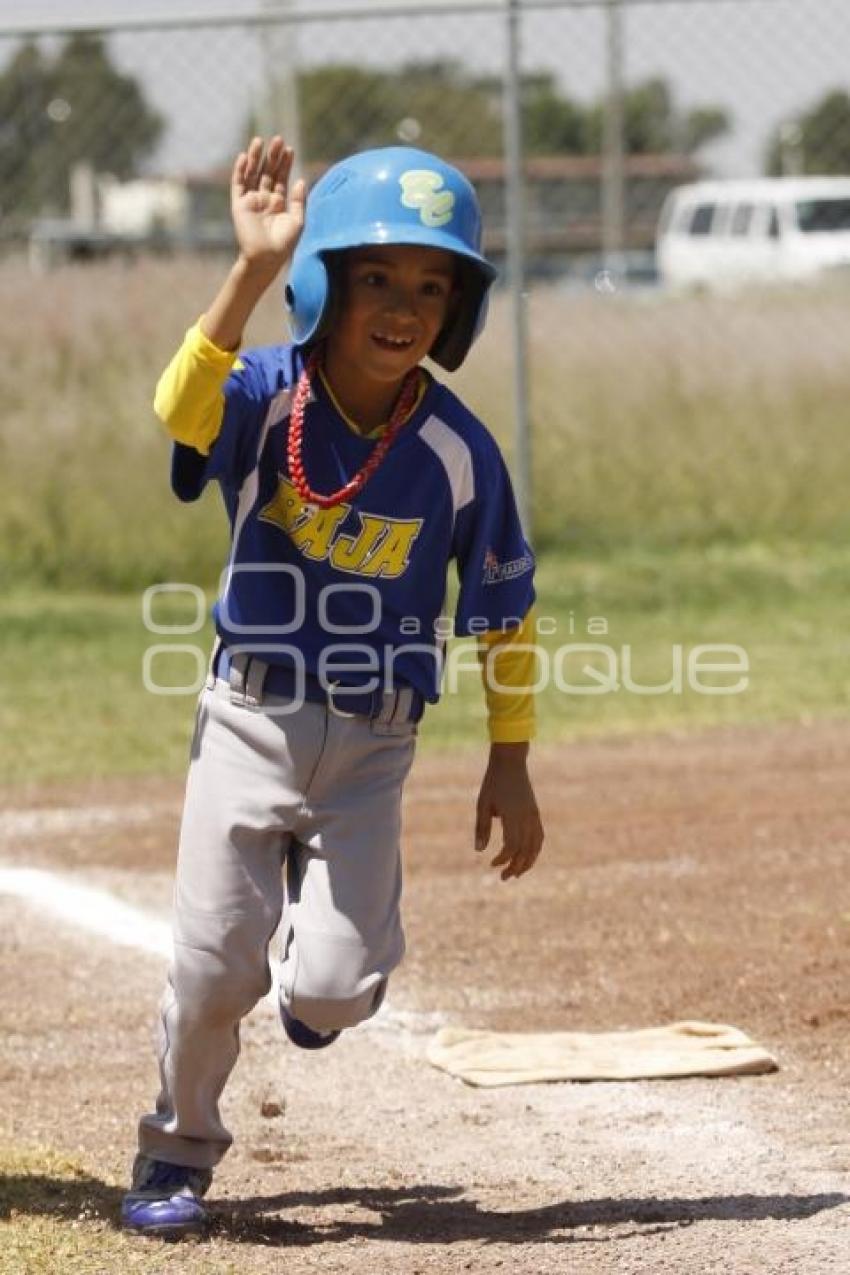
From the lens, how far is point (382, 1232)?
12.4ft

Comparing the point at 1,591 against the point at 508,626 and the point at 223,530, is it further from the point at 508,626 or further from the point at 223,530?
the point at 508,626

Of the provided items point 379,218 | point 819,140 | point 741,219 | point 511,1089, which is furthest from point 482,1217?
point 741,219

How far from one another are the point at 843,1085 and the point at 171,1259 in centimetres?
155

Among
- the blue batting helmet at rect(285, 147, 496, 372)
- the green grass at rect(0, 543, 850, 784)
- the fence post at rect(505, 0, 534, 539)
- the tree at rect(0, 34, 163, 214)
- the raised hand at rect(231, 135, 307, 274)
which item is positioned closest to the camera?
the raised hand at rect(231, 135, 307, 274)

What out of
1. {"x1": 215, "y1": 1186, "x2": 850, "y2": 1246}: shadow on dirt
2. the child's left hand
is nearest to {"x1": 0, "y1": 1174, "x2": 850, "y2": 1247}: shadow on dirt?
{"x1": 215, "y1": 1186, "x2": 850, "y2": 1246}: shadow on dirt

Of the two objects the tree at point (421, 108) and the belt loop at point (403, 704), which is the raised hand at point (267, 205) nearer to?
the belt loop at point (403, 704)

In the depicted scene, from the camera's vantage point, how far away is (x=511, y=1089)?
4.59 m

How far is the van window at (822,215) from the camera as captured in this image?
41.8 feet

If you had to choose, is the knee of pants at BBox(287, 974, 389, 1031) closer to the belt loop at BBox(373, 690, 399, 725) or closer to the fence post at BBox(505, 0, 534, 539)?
the belt loop at BBox(373, 690, 399, 725)

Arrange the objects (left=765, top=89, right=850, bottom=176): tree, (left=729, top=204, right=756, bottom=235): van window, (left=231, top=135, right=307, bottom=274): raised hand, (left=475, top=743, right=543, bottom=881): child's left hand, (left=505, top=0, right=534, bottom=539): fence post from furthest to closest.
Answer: (left=729, top=204, right=756, bottom=235): van window → (left=765, top=89, right=850, bottom=176): tree → (left=505, top=0, right=534, bottom=539): fence post → (left=475, top=743, right=543, bottom=881): child's left hand → (left=231, top=135, right=307, bottom=274): raised hand

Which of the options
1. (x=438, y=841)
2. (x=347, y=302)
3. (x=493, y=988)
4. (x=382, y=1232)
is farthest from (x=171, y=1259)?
(x=438, y=841)

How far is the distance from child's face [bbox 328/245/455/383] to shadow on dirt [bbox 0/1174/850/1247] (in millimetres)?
1389

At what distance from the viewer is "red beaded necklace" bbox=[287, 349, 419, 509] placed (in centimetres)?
366

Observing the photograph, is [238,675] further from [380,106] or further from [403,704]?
[380,106]
